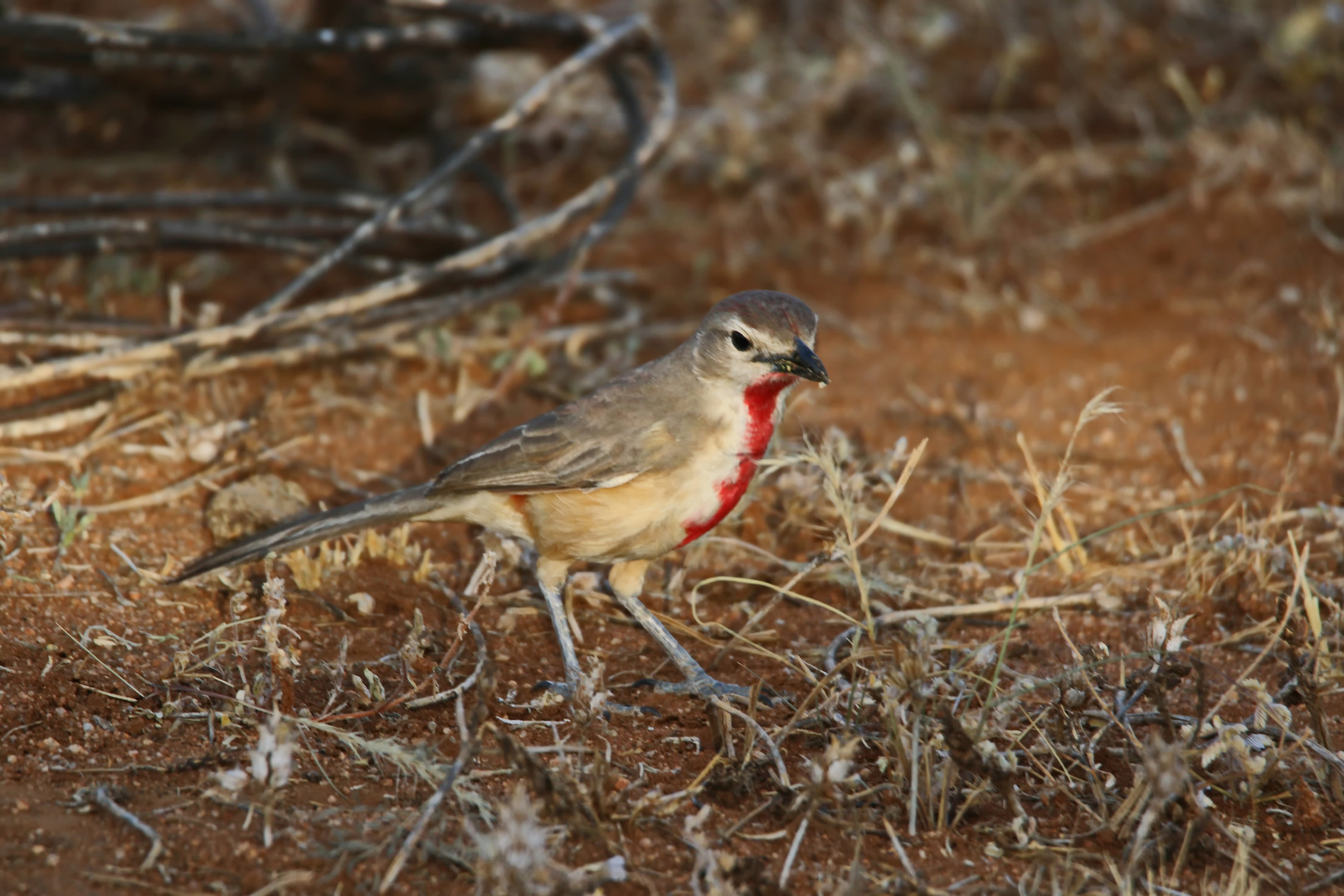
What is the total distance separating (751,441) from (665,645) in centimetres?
75

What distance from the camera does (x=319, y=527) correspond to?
13.8ft

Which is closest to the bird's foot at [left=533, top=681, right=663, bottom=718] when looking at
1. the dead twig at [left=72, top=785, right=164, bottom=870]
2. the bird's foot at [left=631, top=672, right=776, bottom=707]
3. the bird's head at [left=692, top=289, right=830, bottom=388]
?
the bird's foot at [left=631, top=672, right=776, bottom=707]

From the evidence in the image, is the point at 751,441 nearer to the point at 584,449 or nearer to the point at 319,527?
the point at 584,449


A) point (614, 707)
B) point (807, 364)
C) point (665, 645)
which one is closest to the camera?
point (614, 707)

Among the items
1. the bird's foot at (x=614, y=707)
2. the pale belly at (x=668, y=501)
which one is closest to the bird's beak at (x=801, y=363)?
the pale belly at (x=668, y=501)

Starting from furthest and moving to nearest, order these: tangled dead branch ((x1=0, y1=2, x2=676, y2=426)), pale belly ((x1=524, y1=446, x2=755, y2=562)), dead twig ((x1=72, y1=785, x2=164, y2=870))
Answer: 1. tangled dead branch ((x1=0, y1=2, x2=676, y2=426))
2. pale belly ((x1=524, y1=446, x2=755, y2=562))
3. dead twig ((x1=72, y1=785, x2=164, y2=870))

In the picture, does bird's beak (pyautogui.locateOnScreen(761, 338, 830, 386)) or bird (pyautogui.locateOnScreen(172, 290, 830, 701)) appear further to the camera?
bird (pyautogui.locateOnScreen(172, 290, 830, 701))

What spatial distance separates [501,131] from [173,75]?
2.40 m

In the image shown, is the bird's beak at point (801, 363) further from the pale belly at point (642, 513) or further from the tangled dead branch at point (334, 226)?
the tangled dead branch at point (334, 226)

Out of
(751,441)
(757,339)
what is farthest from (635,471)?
(757,339)

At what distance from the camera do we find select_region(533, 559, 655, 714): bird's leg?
3.83 m

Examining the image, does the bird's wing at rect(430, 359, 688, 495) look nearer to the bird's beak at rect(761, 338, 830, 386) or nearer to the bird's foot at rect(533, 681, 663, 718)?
the bird's beak at rect(761, 338, 830, 386)

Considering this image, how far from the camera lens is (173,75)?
6918 millimetres

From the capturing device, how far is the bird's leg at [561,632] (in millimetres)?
3832
